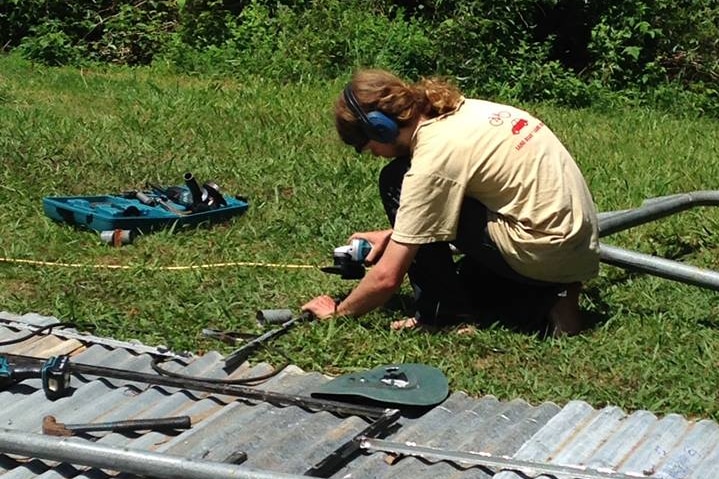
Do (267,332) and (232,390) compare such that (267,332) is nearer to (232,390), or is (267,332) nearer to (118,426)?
(232,390)

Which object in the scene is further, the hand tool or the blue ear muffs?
the blue ear muffs

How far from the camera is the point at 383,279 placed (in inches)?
180

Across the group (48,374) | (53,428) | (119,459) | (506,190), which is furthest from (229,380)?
(506,190)

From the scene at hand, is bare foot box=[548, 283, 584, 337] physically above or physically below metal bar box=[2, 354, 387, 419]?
above

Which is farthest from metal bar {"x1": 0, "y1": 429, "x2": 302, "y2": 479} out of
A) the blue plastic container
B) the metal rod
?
the blue plastic container

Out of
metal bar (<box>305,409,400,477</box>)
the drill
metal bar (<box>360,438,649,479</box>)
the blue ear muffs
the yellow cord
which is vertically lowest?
the yellow cord

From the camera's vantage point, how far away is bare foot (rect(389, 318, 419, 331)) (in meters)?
4.85

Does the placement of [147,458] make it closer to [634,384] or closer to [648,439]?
[648,439]

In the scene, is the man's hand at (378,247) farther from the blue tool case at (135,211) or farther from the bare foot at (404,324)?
the blue tool case at (135,211)

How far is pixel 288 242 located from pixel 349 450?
249 centimetres

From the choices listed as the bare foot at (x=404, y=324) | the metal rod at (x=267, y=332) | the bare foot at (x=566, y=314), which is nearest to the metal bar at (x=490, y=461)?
the metal rod at (x=267, y=332)

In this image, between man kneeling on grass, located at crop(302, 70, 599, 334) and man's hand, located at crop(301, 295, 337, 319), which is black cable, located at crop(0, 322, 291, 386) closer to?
man's hand, located at crop(301, 295, 337, 319)

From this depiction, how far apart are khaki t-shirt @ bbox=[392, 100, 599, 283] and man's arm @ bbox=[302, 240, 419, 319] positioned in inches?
2.2

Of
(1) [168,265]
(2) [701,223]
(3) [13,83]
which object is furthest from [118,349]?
(3) [13,83]
